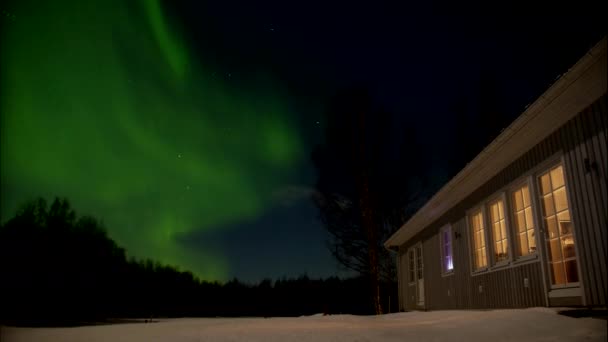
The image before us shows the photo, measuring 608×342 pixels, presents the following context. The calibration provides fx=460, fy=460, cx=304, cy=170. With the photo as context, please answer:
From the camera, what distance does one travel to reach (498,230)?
28.6 ft

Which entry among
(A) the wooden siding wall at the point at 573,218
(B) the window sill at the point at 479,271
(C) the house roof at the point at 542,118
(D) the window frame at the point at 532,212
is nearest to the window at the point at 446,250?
(A) the wooden siding wall at the point at 573,218

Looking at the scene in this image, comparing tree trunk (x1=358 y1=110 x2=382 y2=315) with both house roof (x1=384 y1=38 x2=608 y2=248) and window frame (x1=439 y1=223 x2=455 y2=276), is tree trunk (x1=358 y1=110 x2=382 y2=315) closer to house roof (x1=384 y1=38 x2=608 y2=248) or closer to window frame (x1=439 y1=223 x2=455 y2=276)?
window frame (x1=439 y1=223 x2=455 y2=276)

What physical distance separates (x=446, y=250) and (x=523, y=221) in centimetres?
401

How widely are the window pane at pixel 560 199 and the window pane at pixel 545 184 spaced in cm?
15

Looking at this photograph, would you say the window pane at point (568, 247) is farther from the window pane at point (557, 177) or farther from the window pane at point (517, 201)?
the window pane at point (517, 201)

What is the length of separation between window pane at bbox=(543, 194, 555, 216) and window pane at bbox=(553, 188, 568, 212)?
100 millimetres

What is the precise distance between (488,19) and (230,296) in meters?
22.5

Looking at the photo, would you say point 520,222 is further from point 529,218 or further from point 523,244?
point 523,244

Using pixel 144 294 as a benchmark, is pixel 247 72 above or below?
above

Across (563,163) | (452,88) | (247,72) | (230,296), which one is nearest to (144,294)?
(230,296)

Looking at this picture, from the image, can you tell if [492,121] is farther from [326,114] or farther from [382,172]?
[326,114]

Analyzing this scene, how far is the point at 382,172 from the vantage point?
19.8 m

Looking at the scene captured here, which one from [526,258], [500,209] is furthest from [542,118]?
[500,209]

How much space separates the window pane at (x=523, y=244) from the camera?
7.60 m
